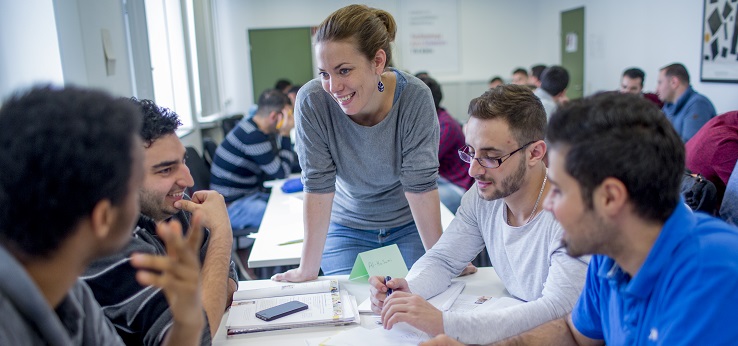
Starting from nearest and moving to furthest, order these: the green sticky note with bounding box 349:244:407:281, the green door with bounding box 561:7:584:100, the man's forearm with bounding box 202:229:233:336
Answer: the man's forearm with bounding box 202:229:233:336 → the green sticky note with bounding box 349:244:407:281 → the green door with bounding box 561:7:584:100

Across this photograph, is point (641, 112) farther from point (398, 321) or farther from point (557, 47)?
point (557, 47)

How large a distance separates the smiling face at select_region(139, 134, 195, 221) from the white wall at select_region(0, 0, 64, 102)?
125 cm

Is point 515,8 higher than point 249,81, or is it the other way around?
point 515,8

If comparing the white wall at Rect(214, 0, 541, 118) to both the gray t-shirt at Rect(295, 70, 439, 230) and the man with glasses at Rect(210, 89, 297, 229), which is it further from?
the gray t-shirt at Rect(295, 70, 439, 230)

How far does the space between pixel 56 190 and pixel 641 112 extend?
93cm

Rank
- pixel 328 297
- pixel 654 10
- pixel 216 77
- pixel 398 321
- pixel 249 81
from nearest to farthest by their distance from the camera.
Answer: pixel 398 321, pixel 328 297, pixel 654 10, pixel 216 77, pixel 249 81

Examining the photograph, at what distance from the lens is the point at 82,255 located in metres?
0.86

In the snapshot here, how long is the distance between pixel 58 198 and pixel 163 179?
0.81 metres

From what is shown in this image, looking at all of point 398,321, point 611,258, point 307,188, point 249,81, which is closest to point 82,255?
point 398,321

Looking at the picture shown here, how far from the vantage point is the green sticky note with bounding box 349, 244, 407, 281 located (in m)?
1.90

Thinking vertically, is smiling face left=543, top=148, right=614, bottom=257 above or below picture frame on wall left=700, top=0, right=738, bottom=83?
below

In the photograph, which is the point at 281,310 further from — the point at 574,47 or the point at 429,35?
the point at 429,35

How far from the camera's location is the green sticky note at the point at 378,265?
1.90 metres

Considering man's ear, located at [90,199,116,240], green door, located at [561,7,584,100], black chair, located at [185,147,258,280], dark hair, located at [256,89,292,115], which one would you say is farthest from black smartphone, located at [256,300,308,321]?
green door, located at [561,7,584,100]
